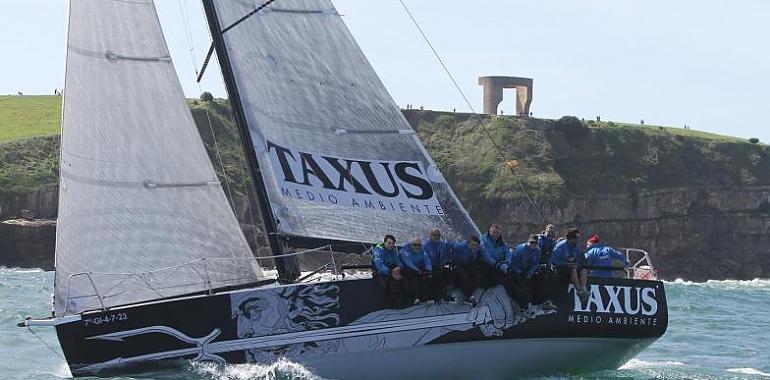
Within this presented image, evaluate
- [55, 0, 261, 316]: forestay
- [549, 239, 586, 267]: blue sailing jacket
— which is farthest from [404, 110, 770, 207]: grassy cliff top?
[55, 0, 261, 316]: forestay

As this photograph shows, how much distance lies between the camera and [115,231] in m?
15.0

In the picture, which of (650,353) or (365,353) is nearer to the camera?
(365,353)

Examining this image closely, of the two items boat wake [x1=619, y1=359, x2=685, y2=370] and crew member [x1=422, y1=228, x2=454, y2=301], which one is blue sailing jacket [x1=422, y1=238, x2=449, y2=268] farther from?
boat wake [x1=619, y1=359, x2=685, y2=370]

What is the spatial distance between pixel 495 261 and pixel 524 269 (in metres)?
0.41

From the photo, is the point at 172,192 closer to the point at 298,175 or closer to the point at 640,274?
the point at 298,175

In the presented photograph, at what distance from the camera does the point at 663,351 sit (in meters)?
20.9

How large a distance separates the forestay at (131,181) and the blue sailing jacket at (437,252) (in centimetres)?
233

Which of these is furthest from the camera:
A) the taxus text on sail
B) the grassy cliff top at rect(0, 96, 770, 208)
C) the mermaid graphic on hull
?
the grassy cliff top at rect(0, 96, 770, 208)

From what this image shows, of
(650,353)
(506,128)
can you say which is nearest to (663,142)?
(506,128)

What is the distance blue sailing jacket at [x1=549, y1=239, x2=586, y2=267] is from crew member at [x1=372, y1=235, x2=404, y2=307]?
2.08 m

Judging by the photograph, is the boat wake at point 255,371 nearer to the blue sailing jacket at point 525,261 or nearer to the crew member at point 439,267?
the crew member at point 439,267

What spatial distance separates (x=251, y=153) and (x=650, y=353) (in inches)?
325

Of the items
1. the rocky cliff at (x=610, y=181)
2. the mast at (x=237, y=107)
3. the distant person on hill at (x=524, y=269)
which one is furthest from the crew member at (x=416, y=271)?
the rocky cliff at (x=610, y=181)

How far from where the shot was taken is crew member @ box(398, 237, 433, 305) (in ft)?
47.9
